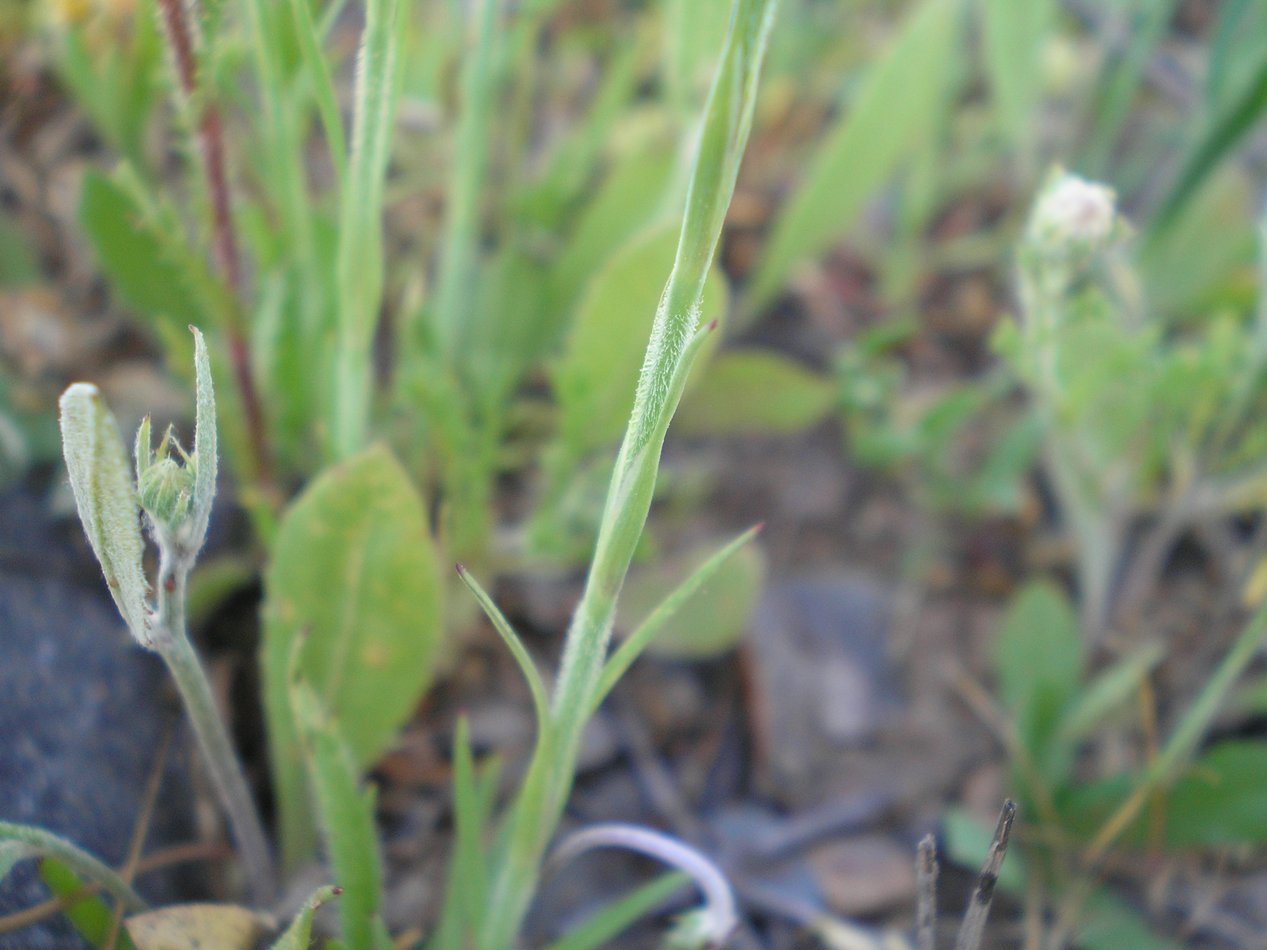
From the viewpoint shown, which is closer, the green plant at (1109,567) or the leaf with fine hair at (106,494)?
the leaf with fine hair at (106,494)

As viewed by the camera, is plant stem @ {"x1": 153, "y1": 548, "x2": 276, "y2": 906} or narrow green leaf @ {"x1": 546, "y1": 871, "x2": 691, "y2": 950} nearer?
plant stem @ {"x1": 153, "y1": 548, "x2": 276, "y2": 906}

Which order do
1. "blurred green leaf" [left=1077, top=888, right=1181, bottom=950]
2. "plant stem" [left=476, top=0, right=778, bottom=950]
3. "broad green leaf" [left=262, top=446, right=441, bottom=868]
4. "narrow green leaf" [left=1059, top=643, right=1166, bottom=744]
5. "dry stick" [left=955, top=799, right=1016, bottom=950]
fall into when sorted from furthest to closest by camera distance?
"narrow green leaf" [left=1059, top=643, right=1166, bottom=744] < "blurred green leaf" [left=1077, top=888, right=1181, bottom=950] < "broad green leaf" [left=262, top=446, right=441, bottom=868] < "dry stick" [left=955, top=799, right=1016, bottom=950] < "plant stem" [left=476, top=0, right=778, bottom=950]

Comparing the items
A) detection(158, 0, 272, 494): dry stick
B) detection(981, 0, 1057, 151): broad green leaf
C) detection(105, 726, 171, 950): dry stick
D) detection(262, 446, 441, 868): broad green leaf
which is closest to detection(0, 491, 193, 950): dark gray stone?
detection(105, 726, 171, 950): dry stick

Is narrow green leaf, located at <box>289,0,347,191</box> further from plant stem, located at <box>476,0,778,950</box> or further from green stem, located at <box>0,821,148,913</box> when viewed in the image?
green stem, located at <box>0,821,148,913</box>

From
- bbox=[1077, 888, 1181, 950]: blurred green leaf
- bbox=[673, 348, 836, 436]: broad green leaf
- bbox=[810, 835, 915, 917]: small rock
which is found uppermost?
bbox=[673, 348, 836, 436]: broad green leaf

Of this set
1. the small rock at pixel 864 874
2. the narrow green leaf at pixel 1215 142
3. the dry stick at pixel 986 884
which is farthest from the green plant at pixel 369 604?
the narrow green leaf at pixel 1215 142

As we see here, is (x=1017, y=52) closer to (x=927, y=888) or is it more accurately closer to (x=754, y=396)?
(x=754, y=396)

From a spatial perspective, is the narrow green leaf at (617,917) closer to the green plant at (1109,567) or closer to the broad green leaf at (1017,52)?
the green plant at (1109,567)
